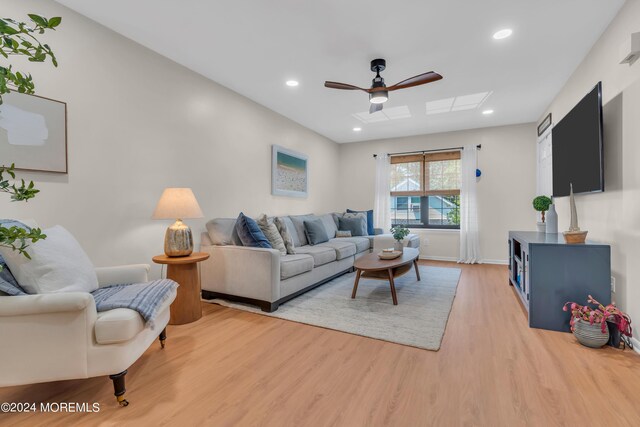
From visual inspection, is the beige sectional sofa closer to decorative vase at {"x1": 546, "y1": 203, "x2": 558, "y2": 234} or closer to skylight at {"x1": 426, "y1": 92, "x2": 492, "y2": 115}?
decorative vase at {"x1": 546, "y1": 203, "x2": 558, "y2": 234}

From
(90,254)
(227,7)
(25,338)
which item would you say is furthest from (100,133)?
(25,338)

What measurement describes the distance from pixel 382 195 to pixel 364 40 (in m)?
3.86

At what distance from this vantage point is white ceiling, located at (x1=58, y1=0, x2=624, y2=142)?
230 cm

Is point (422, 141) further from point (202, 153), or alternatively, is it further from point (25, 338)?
point (25, 338)

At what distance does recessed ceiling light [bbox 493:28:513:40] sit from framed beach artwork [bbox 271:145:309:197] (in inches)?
119

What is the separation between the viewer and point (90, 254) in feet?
8.05

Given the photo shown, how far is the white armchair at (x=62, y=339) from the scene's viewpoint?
1446 mm

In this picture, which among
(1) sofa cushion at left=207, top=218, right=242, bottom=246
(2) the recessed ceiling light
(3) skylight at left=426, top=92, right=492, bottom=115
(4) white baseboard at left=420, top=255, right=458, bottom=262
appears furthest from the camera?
(4) white baseboard at left=420, top=255, right=458, bottom=262

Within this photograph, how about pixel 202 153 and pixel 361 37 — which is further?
pixel 202 153

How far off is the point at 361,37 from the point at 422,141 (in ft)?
12.2

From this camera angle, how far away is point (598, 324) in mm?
2158

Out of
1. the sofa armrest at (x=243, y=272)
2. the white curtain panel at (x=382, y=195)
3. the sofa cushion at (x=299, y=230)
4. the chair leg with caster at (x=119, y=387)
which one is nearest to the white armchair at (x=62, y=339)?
the chair leg with caster at (x=119, y=387)

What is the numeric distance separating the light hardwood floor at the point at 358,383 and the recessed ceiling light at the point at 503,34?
2510 millimetres

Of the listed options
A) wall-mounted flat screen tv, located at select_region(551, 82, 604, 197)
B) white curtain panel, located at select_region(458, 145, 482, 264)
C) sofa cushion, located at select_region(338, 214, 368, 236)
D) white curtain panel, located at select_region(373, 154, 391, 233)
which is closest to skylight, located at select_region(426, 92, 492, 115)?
wall-mounted flat screen tv, located at select_region(551, 82, 604, 197)
